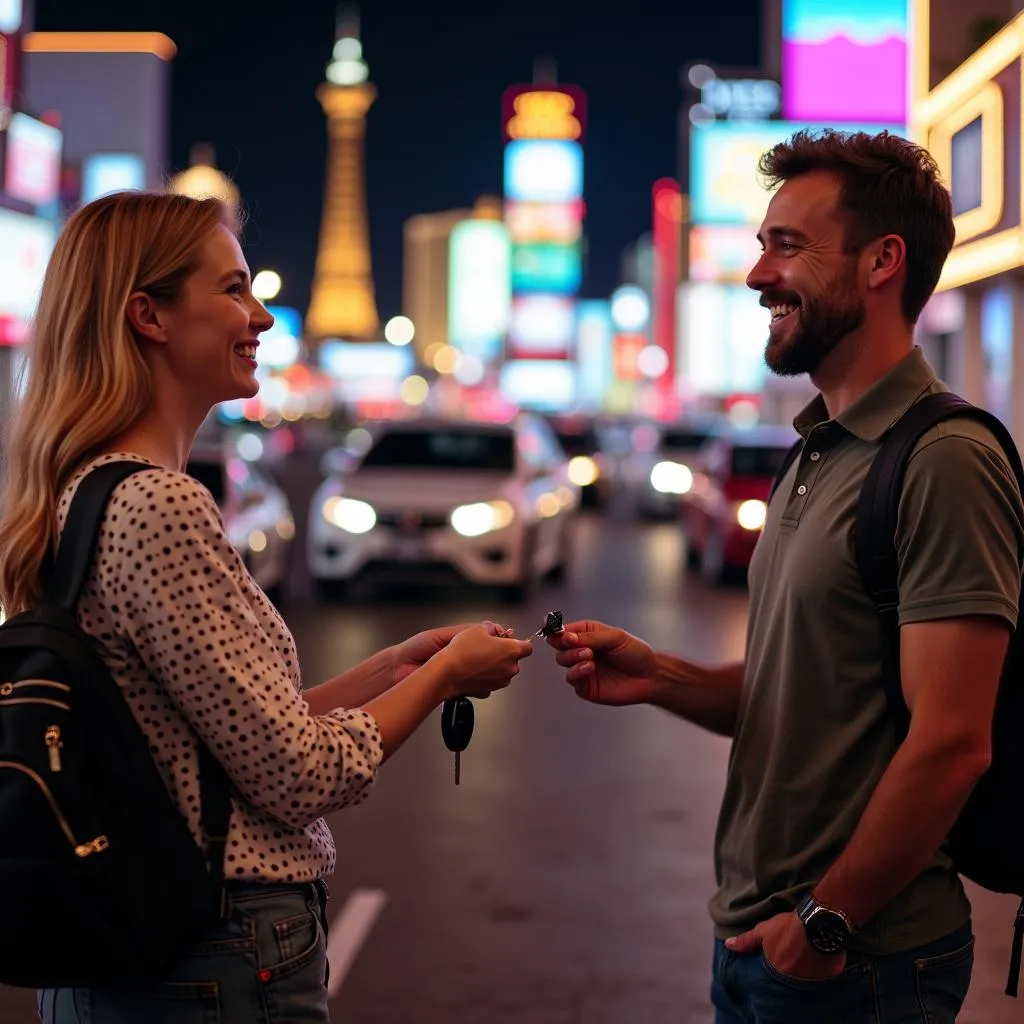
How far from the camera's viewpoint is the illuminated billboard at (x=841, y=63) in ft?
96.2

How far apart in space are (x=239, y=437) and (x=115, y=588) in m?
52.6

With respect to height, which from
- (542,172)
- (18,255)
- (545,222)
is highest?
(542,172)

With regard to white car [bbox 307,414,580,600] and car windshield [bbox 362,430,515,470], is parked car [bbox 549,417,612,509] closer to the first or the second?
car windshield [bbox 362,430,515,470]

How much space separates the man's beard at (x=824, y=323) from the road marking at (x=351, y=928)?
10.1ft

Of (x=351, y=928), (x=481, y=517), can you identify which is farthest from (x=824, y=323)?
(x=481, y=517)

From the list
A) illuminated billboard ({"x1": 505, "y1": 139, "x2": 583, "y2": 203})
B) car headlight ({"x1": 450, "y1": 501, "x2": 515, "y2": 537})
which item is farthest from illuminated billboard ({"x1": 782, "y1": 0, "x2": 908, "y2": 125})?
illuminated billboard ({"x1": 505, "y1": 139, "x2": 583, "y2": 203})

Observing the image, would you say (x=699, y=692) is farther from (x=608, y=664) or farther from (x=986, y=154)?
(x=986, y=154)

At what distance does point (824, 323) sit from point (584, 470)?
32.9 meters

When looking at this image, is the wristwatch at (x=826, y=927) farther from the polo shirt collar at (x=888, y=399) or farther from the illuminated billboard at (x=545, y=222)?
the illuminated billboard at (x=545, y=222)

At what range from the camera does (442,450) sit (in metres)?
17.2

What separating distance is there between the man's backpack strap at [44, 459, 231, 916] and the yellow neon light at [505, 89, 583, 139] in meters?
97.5

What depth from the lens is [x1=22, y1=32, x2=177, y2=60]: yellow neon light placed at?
53812mm

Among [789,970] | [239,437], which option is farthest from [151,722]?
[239,437]

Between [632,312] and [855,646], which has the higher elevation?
[632,312]
